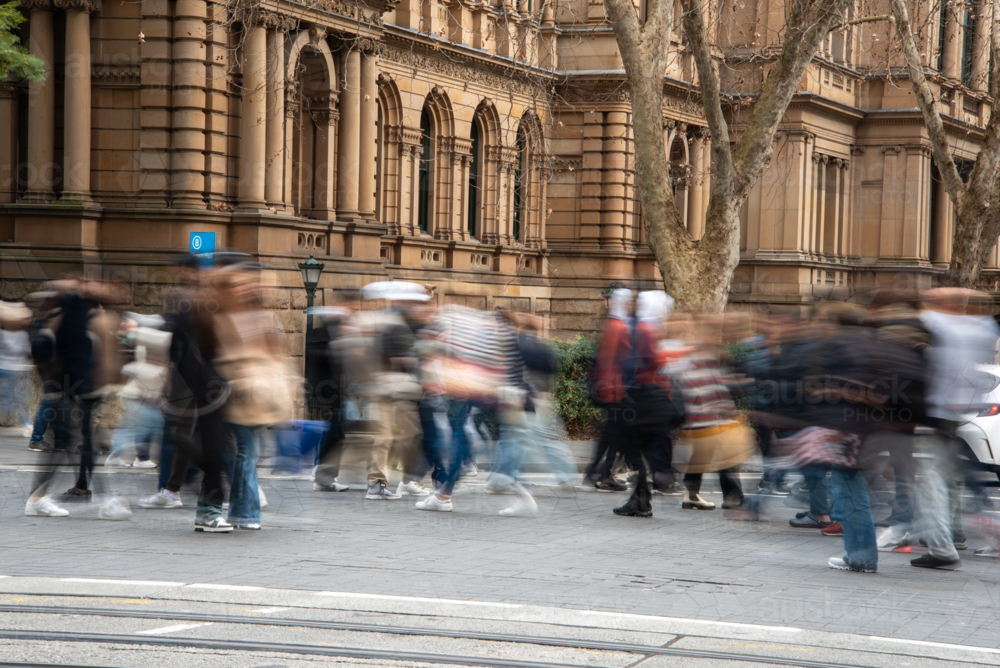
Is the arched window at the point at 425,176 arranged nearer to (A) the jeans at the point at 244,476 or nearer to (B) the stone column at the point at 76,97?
(B) the stone column at the point at 76,97

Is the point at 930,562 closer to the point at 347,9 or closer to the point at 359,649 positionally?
the point at 359,649

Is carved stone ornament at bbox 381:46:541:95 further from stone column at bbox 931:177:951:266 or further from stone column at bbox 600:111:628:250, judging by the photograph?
stone column at bbox 931:177:951:266

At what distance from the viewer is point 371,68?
2641 centimetres

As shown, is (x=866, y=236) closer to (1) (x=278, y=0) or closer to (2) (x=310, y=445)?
(1) (x=278, y=0)

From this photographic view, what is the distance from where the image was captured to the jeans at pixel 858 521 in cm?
929

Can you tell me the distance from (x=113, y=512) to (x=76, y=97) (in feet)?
43.1

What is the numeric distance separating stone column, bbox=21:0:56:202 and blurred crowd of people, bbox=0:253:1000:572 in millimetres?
8898

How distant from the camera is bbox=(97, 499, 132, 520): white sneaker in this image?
1099 cm

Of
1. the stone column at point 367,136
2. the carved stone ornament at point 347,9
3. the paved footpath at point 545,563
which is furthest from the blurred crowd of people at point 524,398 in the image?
the stone column at point 367,136

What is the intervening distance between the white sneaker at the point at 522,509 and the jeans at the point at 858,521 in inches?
135

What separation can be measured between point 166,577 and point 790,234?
35206mm

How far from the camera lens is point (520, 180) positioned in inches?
1406

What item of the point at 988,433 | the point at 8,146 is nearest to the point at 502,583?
the point at 988,433

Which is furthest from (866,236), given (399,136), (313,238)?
(313,238)
